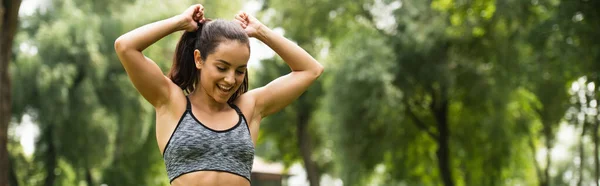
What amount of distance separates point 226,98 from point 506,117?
56.3 ft

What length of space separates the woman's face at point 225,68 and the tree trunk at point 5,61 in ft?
28.2

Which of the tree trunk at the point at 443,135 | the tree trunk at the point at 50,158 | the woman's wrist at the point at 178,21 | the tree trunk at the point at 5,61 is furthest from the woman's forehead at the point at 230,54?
the tree trunk at the point at 50,158

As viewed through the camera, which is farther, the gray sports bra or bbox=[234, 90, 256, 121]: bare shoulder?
bbox=[234, 90, 256, 121]: bare shoulder

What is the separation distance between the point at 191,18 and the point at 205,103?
13.0 inches

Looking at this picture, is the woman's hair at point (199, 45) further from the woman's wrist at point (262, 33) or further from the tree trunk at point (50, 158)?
the tree trunk at point (50, 158)

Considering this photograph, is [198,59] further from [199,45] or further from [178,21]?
[178,21]

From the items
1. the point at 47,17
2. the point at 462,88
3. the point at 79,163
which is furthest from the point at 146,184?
the point at 462,88

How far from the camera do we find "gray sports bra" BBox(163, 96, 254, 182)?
309 centimetres

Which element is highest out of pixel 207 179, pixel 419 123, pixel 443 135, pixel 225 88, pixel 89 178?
pixel 419 123

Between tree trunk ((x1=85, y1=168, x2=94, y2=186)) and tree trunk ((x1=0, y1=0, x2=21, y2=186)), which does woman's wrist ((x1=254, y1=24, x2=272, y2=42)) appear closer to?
tree trunk ((x1=0, y1=0, x2=21, y2=186))

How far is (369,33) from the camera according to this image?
2086 centimetres

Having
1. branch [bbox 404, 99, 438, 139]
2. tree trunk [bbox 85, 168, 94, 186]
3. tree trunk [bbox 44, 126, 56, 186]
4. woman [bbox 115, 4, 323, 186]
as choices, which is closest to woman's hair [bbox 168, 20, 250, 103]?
woman [bbox 115, 4, 323, 186]

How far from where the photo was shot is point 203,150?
3092 millimetres

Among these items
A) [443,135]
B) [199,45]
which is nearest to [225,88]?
[199,45]
